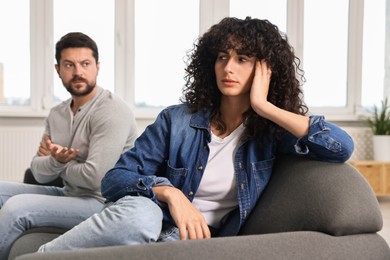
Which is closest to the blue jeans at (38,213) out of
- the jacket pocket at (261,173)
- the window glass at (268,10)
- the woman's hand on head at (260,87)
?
the jacket pocket at (261,173)

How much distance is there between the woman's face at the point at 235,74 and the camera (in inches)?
69.8

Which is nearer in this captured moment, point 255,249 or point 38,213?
point 255,249

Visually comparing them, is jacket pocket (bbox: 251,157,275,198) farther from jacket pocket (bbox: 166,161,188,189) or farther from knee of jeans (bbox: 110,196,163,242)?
knee of jeans (bbox: 110,196,163,242)

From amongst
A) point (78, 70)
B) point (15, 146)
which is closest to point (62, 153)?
point (78, 70)

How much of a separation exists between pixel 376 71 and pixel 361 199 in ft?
16.9

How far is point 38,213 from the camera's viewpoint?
6.81 ft

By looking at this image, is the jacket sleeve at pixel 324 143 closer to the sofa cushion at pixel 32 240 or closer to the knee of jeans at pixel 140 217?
the knee of jeans at pixel 140 217

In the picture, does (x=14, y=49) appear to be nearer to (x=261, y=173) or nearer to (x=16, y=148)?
(x=16, y=148)

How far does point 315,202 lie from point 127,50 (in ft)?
14.9

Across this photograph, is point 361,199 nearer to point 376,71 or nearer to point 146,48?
point 146,48

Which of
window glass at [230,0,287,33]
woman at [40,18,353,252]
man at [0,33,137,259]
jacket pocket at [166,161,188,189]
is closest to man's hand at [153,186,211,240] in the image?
woman at [40,18,353,252]

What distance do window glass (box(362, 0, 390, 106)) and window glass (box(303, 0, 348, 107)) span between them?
24 centimetres

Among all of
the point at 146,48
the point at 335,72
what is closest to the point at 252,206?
the point at 146,48

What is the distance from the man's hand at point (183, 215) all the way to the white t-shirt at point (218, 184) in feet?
0.57
